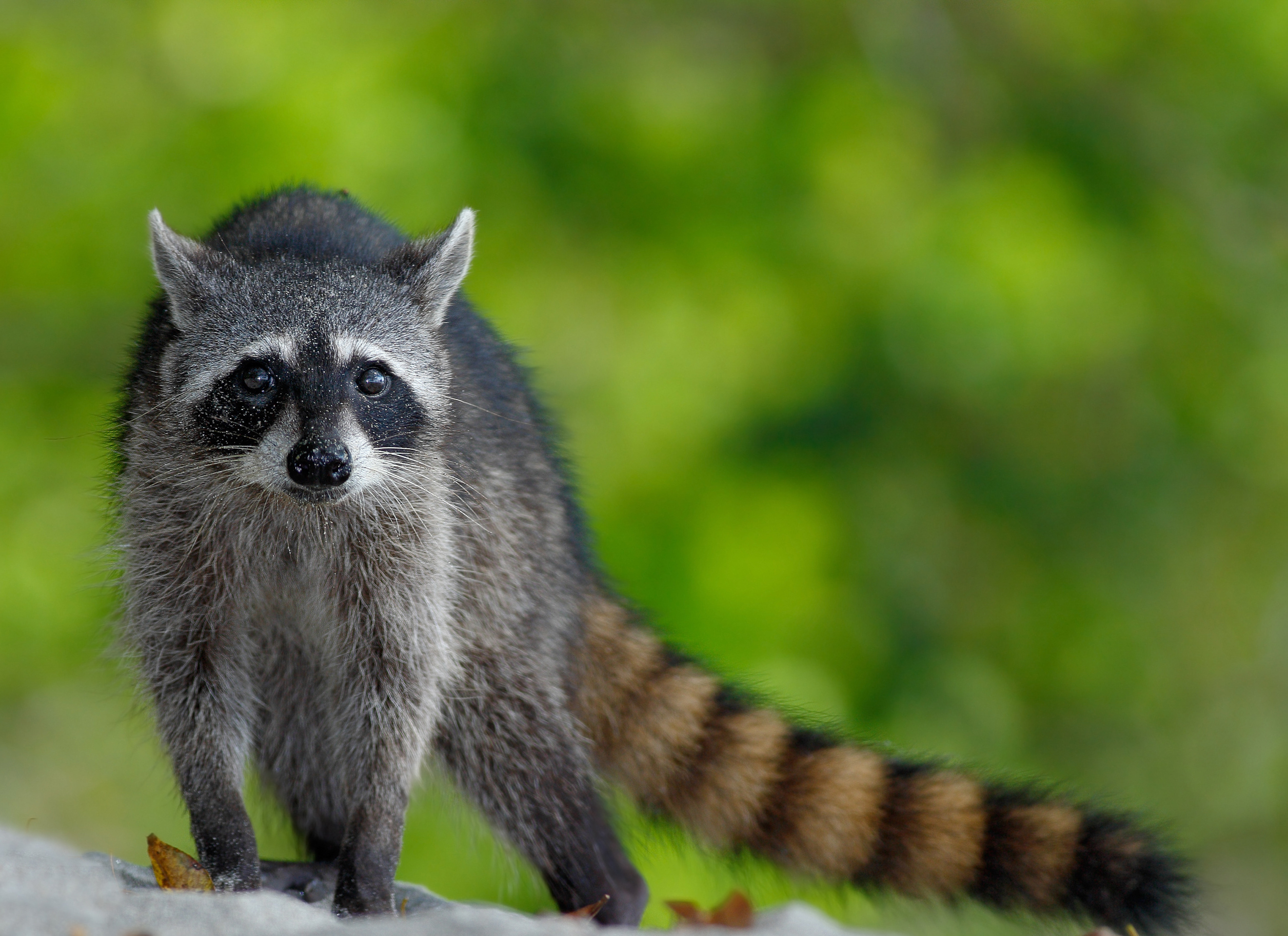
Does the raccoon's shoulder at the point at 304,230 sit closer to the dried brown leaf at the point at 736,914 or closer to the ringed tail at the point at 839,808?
the ringed tail at the point at 839,808

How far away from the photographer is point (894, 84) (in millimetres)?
9438

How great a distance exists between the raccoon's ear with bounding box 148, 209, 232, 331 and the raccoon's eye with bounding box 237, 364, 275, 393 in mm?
343

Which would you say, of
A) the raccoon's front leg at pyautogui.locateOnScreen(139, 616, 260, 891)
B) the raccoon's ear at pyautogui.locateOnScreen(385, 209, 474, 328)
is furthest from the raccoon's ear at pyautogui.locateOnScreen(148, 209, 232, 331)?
the raccoon's front leg at pyautogui.locateOnScreen(139, 616, 260, 891)

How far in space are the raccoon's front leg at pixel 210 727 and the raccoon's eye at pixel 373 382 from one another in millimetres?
859

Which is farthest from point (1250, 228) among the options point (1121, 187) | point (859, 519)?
point (859, 519)

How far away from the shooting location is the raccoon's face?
3887mm

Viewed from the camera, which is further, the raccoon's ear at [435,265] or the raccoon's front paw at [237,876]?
the raccoon's ear at [435,265]

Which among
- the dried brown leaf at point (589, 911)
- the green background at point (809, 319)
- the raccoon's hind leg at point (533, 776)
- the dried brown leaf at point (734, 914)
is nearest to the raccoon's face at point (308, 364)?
the raccoon's hind leg at point (533, 776)

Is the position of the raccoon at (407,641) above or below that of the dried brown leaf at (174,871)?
above

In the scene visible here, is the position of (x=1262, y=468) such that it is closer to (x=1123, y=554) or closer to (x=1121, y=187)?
(x=1123, y=554)

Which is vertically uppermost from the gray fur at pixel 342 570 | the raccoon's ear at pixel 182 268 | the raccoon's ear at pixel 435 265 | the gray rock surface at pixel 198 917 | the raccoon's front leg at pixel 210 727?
the raccoon's ear at pixel 435 265

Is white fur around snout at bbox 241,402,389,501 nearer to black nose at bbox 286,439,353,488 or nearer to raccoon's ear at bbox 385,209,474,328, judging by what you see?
black nose at bbox 286,439,353,488

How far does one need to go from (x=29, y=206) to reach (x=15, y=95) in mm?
779

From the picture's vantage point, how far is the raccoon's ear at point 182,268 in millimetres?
4215
